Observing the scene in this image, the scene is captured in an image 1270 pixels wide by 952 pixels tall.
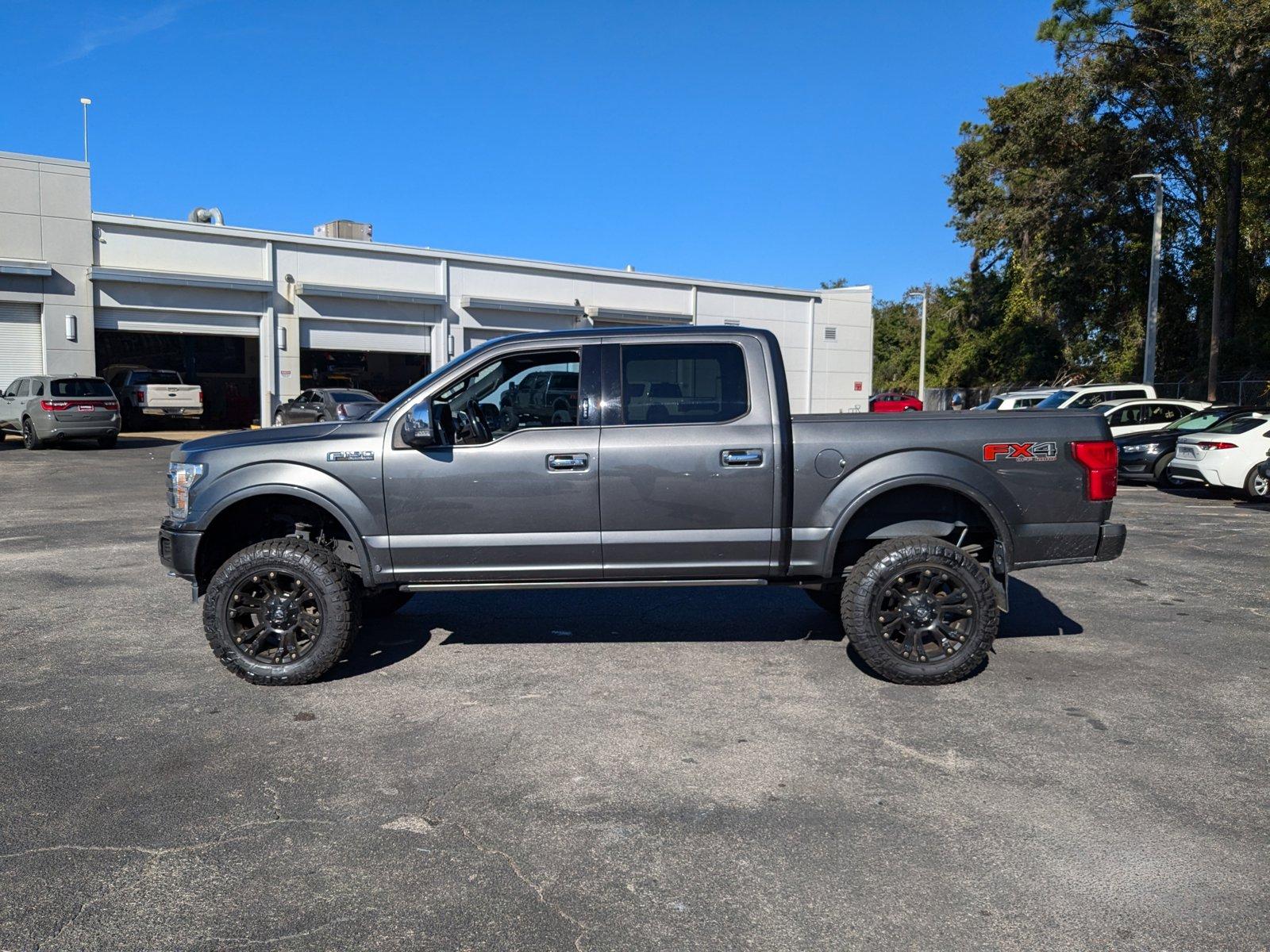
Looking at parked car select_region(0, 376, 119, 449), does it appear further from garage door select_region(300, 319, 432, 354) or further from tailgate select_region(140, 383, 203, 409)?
garage door select_region(300, 319, 432, 354)

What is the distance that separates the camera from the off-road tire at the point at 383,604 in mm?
6883

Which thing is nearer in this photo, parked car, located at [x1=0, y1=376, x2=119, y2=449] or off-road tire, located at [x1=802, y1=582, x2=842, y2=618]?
off-road tire, located at [x1=802, y1=582, x2=842, y2=618]

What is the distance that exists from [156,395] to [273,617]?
999 inches

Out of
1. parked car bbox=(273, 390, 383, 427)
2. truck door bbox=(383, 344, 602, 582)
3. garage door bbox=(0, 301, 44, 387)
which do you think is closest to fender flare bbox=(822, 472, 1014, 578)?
truck door bbox=(383, 344, 602, 582)

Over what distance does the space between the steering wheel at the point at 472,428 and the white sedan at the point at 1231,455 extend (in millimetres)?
13177

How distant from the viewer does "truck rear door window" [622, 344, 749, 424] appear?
5574 mm

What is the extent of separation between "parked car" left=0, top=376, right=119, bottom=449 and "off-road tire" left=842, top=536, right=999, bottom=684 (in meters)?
22.2

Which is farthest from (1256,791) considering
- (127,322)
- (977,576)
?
(127,322)

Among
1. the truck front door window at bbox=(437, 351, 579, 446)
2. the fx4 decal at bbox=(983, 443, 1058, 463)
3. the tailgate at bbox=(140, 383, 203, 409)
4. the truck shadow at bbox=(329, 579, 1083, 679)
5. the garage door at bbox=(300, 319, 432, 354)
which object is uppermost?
the garage door at bbox=(300, 319, 432, 354)

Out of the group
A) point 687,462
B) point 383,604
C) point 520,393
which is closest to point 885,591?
point 687,462

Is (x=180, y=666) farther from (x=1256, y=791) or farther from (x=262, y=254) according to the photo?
(x=262, y=254)

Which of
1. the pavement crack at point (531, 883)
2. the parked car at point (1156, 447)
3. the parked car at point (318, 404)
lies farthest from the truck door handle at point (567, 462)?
the parked car at point (318, 404)

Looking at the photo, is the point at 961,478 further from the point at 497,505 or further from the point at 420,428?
the point at 420,428

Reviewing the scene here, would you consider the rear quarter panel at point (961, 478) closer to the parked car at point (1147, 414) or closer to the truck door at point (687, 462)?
the truck door at point (687, 462)
